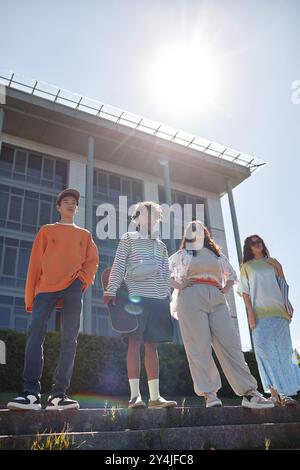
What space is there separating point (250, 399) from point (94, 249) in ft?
6.45

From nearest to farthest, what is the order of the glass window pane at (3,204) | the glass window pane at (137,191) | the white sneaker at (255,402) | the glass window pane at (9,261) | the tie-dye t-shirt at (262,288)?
the white sneaker at (255,402) → the tie-dye t-shirt at (262,288) → the glass window pane at (9,261) → the glass window pane at (3,204) → the glass window pane at (137,191)

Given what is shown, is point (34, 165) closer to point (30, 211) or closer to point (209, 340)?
point (30, 211)

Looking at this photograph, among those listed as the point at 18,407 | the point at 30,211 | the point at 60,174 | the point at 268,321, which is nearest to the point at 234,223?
the point at 60,174

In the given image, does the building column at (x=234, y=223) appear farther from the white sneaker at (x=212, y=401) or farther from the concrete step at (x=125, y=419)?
the concrete step at (x=125, y=419)

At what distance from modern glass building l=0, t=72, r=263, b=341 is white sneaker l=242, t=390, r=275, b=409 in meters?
12.3

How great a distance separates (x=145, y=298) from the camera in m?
3.61

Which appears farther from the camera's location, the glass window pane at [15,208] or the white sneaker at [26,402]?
the glass window pane at [15,208]

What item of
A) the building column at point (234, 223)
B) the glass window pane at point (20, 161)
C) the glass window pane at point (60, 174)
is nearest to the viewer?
the glass window pane at point (20, 161)

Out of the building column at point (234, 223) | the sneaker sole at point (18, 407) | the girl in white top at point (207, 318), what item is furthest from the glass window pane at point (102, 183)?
the sneaker sole at point (18, 407)

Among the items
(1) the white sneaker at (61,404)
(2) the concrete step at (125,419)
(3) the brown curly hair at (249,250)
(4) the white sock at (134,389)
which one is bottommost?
(2) the concrete step at (125,419)

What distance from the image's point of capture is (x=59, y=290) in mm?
3355

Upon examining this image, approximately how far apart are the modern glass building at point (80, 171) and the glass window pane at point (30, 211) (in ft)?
0.15

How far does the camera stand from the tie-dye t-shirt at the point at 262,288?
14.1ft
